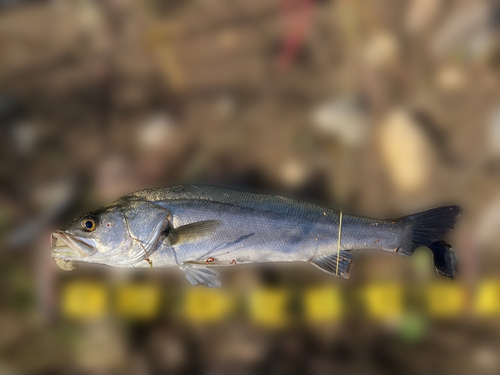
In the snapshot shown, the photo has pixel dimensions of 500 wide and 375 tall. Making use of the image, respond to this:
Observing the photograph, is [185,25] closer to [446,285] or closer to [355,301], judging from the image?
[355,301]

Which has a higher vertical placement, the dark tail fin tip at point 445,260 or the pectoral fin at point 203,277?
the dark tail fin tip at point 445,260

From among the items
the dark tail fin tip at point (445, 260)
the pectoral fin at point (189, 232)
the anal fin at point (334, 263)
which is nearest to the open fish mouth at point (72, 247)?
the pectoral fin at point (189, 232)

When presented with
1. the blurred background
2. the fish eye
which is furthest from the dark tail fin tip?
the fish eye

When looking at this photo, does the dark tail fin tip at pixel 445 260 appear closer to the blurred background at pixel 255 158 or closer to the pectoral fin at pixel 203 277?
the blurred background at pixel 255 158

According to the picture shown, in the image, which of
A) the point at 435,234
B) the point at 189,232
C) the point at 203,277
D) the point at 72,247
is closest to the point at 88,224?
the point at 72,247

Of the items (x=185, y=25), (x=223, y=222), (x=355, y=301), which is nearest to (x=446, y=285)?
(x=355, y=301)

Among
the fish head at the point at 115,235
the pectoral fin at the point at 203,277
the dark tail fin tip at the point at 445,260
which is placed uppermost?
the dark tail fin tip at the point at 445,260

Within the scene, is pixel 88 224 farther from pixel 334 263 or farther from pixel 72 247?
pixel 334 263

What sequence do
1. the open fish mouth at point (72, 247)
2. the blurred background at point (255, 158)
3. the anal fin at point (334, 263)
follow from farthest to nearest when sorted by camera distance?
the blurred background at point (255, 158)
the anal fin at point (334, 263)
the open fish mouth at point (72, 247)
